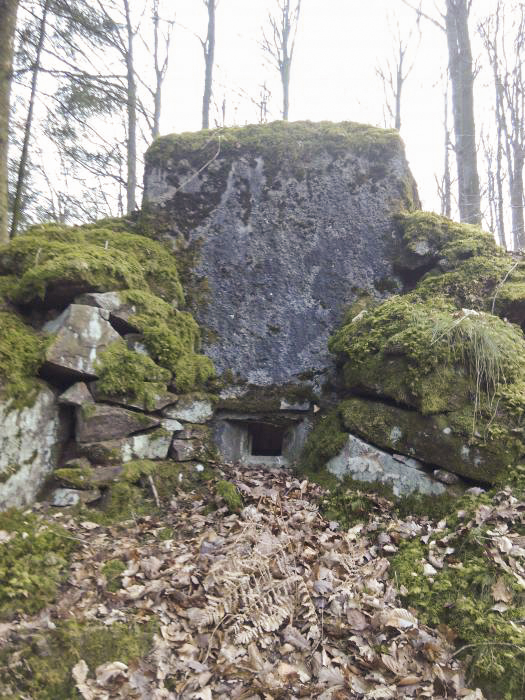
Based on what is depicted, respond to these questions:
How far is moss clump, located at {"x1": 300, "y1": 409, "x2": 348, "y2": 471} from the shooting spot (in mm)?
4348

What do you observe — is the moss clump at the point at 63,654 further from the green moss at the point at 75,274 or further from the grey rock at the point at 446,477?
the green moss at the point at 75,274

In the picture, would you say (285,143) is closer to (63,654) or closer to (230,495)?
(230,495)

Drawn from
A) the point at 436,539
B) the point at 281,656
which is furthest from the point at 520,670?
the point at 281,656

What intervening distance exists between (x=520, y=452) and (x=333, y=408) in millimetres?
1921

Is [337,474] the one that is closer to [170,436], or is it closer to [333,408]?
[333,408]

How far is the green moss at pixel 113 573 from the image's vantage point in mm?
2943

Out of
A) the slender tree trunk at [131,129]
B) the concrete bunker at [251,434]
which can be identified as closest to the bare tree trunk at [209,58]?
the slender tree trunk at [131,129]

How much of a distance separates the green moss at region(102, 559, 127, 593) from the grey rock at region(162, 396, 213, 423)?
5.12 ft

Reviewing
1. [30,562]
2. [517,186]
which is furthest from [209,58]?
[30,562]

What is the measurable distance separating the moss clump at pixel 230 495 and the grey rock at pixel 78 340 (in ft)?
5.10

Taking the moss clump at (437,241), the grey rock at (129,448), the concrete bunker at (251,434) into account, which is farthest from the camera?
the moss clump at (437,241)

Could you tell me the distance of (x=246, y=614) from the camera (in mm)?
2766

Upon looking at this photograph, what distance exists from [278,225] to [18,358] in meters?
3.62

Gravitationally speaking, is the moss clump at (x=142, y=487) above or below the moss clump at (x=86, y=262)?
below
